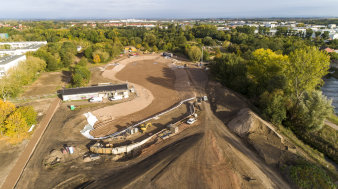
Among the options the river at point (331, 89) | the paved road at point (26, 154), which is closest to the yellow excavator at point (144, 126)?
the paved road at point (26, 154)

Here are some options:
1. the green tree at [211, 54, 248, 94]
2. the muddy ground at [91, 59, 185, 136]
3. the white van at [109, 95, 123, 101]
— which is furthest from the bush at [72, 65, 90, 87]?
the green tree at [211, 54, 248, 94]

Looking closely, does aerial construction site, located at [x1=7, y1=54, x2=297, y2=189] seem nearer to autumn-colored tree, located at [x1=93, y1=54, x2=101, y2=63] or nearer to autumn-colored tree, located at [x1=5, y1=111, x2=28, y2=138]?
autumn-colored tree, located at [x1=5, y1=111, x2=28, y2=138]

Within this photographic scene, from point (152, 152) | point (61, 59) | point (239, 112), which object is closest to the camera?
point (152, 152)

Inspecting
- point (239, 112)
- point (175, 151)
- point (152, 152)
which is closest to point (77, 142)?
point (152, 152)

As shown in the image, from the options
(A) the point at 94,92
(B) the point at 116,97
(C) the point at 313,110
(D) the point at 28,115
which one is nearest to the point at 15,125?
(D) the point at 28,115

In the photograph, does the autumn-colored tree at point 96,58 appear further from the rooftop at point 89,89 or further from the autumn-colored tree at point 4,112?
the autumn-colored tree at point 4,112

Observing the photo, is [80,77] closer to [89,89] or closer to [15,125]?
[89,89]

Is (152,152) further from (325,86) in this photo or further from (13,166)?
(325,86)
